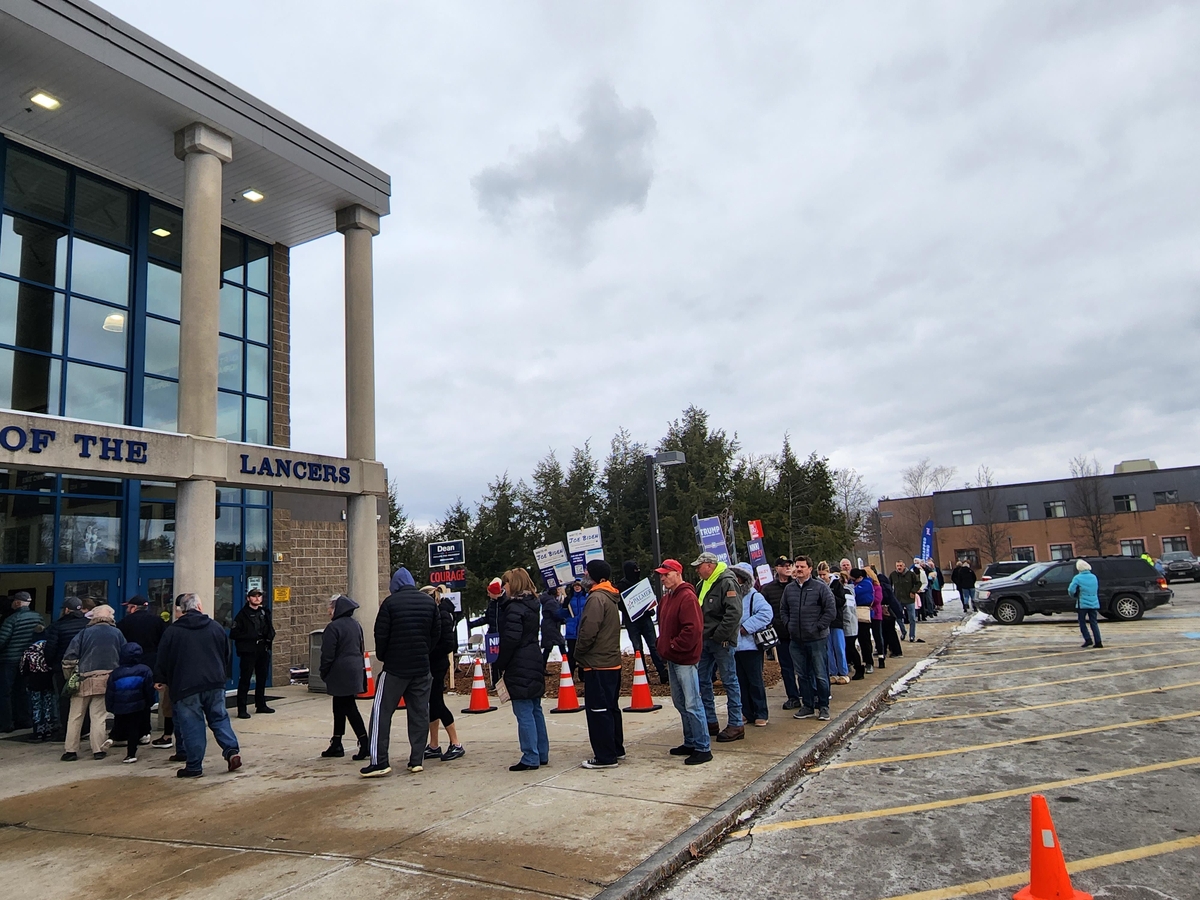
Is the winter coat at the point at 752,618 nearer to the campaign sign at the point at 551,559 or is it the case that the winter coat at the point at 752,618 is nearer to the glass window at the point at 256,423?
the campaign sign at the point at 551,559

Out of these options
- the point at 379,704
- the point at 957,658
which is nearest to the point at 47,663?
the point at 379,704

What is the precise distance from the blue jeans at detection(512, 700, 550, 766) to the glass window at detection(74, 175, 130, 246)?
12372 millimetres

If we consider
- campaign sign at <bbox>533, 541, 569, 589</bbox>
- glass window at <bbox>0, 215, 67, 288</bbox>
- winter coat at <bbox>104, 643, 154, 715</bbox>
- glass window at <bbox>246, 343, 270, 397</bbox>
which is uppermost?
glass window at <bbox>0, 215, 67, 288</bbox>

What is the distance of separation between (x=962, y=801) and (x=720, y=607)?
104 inches

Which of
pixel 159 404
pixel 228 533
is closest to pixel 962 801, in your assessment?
pixel 228 533

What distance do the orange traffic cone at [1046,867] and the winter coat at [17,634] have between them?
485 inches

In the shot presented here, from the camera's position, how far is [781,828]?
538 cm

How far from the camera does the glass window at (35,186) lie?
1296 cm

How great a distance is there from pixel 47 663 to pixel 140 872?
6691mm

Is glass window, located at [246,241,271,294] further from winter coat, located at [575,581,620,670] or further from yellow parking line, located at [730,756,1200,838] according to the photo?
yellow parking line, located at [730,756,1200,838]

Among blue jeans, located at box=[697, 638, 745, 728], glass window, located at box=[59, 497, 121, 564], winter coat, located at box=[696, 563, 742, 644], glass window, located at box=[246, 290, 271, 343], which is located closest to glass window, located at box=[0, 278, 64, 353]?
glass window, located at box=[59, 497, 121, 564]

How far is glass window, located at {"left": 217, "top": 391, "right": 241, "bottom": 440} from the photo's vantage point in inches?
619

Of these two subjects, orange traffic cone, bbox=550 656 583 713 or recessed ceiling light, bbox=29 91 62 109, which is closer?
orange traffic cone, bbox=550 656 583 713

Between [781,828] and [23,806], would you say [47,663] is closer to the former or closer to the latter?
[23,806]
